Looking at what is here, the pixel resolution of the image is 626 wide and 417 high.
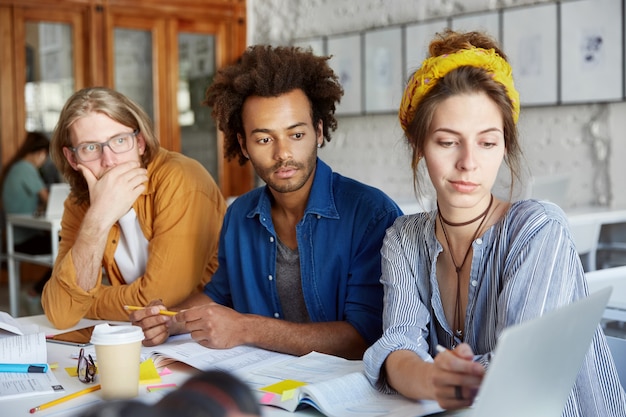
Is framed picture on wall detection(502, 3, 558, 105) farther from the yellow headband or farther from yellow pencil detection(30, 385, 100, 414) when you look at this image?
yellow pencil detection(30, 385, 100, 414)

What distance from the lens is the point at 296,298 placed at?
1860mm

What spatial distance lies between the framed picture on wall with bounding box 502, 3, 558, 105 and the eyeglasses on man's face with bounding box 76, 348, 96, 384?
4051 millimetres

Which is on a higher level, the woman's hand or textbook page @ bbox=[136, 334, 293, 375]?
the woman's hand

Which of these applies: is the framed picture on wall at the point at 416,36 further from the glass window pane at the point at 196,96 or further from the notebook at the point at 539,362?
the notebook at the point at 539,362

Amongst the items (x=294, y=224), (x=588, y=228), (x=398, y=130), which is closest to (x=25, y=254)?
(x=398, y=130)

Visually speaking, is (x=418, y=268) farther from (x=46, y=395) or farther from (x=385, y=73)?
(x=385, y=73)

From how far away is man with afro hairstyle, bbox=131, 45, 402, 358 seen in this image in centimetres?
168

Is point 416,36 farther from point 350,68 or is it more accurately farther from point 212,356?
point 212,356

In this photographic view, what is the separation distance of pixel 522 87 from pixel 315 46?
85.6 inches

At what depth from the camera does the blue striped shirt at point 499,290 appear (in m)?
1.22

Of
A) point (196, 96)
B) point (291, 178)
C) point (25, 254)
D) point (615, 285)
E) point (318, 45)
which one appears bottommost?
point (25, 254)

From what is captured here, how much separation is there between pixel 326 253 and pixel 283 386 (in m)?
0.55

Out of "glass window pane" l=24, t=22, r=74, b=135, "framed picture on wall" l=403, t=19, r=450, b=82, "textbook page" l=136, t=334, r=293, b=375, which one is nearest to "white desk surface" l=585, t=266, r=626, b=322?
"textbook page" l=136, t=334, r=293, b=375

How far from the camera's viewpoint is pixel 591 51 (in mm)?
4691
